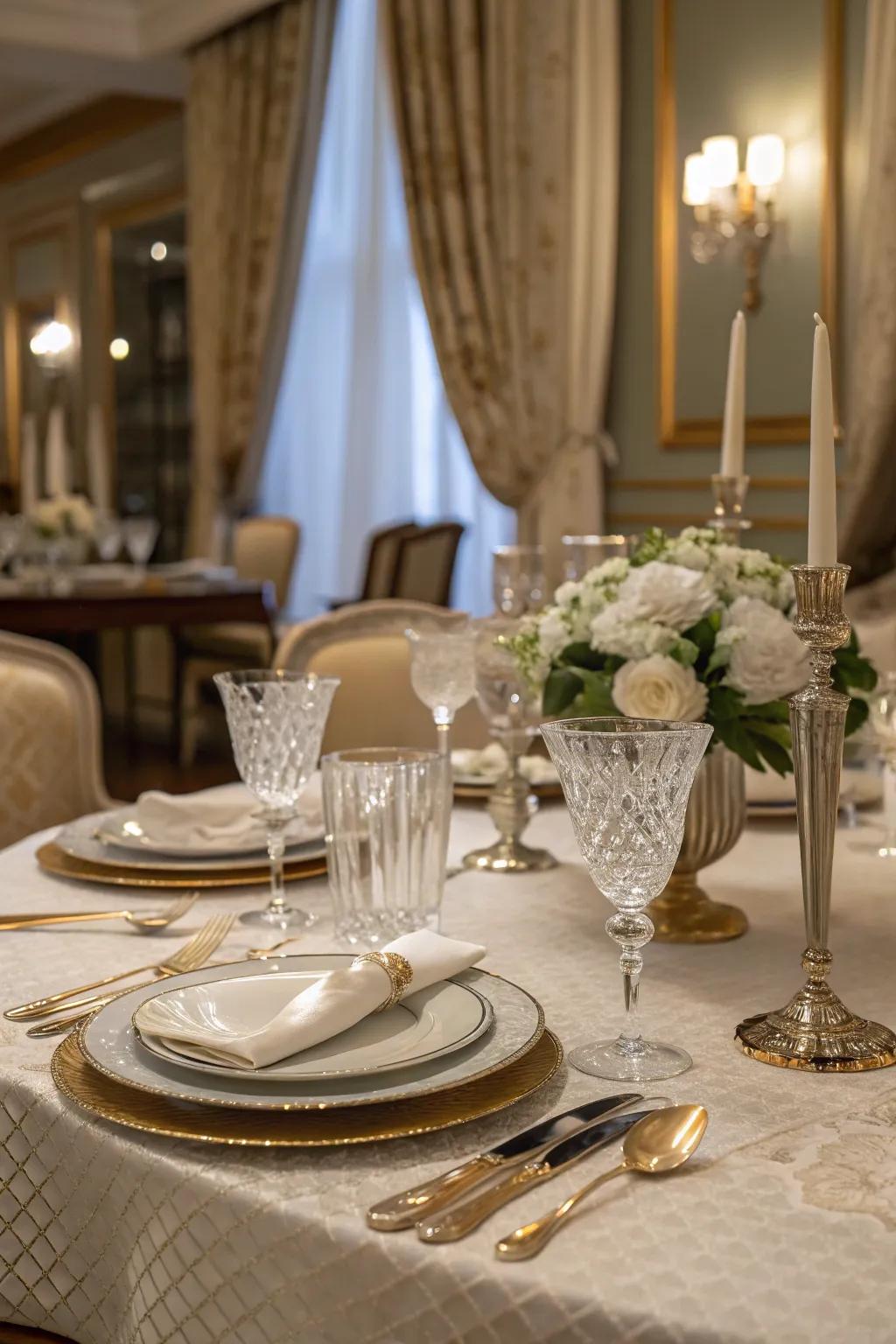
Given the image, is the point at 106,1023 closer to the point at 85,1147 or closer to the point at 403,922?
the point at 85,1147

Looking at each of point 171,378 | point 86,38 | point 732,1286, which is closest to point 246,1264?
point 732,1286

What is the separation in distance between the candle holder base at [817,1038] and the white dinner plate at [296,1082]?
15 centimetres

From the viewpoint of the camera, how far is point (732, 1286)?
67 cm

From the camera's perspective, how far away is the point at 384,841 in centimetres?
116

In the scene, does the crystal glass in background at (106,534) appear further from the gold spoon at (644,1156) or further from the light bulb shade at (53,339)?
the gold spoon at (644,1156)

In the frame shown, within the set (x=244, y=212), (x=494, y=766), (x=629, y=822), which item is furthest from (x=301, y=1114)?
(x=244, y=212)

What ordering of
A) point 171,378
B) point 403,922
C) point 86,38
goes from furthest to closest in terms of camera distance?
point 171,378, point 86,38, point 403,922

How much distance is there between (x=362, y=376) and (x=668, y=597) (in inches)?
197

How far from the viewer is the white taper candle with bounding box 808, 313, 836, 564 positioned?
94 centimetres

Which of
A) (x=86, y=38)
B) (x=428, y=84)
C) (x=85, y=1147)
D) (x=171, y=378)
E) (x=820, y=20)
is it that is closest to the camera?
(x=85, y=1147)

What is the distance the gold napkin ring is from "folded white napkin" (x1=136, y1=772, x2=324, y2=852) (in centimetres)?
54

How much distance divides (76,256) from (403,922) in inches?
313

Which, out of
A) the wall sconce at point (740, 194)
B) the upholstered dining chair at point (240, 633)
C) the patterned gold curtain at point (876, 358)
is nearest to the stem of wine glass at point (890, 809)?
the patterned gold curtain at point (876, 358)

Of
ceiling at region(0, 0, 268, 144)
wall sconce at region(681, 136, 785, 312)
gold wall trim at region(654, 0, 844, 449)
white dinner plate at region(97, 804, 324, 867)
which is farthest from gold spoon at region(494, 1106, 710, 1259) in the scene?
ceiling at region(0, 0, 268, 144)
